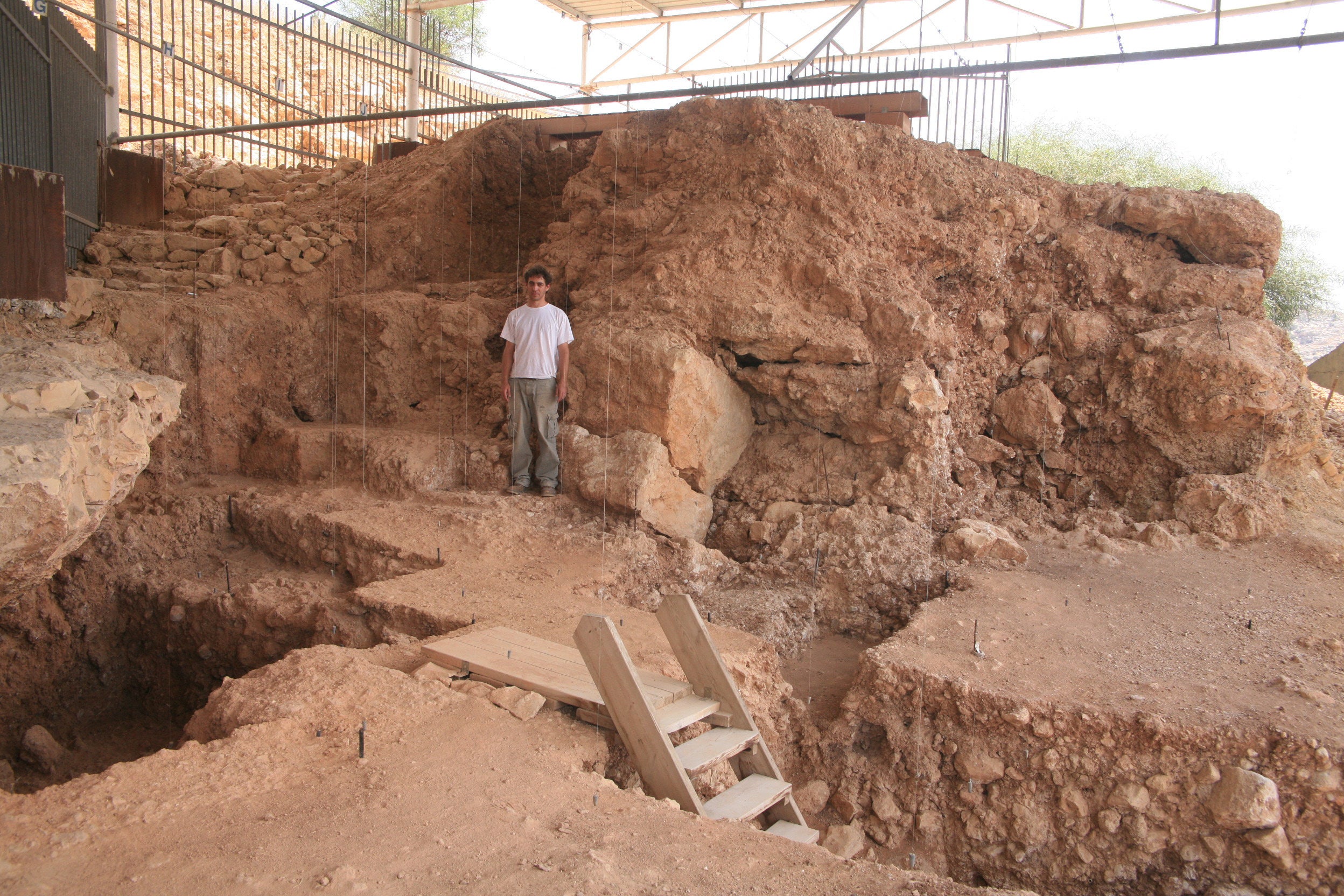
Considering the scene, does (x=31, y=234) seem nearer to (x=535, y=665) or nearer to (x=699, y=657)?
(x=535, y=665)

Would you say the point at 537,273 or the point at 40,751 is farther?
the point at 537,273

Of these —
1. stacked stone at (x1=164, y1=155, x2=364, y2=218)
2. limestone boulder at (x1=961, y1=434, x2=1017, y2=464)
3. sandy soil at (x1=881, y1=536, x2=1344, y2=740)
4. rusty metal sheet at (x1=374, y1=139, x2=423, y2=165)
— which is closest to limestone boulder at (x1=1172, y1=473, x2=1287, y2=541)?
sandy soil at (x1=881, y1=536, x2=1344, y2=740)

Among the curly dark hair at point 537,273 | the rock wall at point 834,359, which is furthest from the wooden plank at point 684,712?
the curly dark hair at point 537,273

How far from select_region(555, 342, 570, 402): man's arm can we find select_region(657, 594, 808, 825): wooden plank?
3041 millimetres

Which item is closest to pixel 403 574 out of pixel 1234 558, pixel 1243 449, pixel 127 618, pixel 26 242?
pixel 127 618

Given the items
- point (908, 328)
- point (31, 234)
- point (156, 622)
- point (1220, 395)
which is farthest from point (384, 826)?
point (1220, 395)

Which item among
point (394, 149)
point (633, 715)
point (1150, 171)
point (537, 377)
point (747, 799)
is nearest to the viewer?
point (633, 715)

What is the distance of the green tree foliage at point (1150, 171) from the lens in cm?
1134

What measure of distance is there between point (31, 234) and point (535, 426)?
3456 mm

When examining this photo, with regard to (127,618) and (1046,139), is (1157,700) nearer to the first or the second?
(127,618)

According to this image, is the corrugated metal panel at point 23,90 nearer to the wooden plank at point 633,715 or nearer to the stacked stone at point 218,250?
the stacked stone at point 218,250

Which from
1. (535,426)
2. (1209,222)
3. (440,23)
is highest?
(440,23)

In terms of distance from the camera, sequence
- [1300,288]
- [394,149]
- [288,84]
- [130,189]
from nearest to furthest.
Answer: [130,189] → [394,149] → [1300,288] → [288,84]

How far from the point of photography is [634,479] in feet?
21.0
